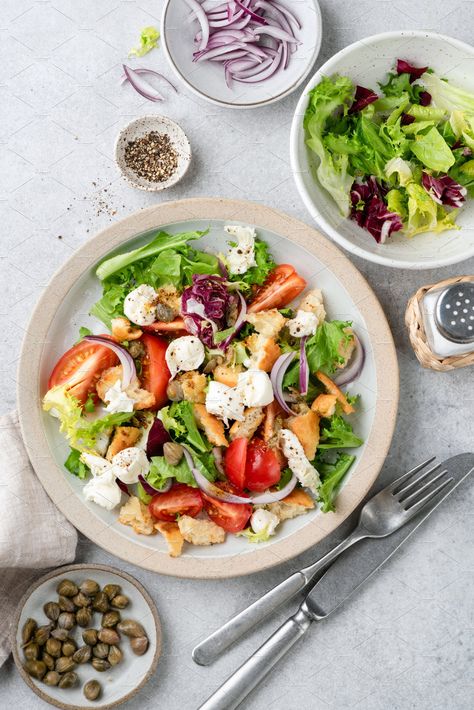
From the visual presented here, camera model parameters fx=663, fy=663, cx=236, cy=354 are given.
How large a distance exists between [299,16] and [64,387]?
6.01 feet

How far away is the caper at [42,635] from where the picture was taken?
112 inches

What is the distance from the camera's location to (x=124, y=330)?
8.78 ft

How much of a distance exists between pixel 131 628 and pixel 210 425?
0.99m

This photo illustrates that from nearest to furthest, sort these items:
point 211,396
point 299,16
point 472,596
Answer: point 211,396, point 299,16, point 472,596

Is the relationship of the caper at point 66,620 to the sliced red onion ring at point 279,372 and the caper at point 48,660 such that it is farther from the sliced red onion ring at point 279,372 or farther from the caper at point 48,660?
the sliced red onion ring at point 279,372

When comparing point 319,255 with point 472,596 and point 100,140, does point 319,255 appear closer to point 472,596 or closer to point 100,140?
point 100,140

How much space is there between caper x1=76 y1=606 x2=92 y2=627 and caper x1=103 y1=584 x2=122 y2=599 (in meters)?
0.11

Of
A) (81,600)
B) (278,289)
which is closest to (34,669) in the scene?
(81,600)

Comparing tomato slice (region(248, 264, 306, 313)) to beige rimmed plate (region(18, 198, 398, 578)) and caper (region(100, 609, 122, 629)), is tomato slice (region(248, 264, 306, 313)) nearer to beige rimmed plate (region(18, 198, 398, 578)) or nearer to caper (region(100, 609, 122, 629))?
beige rimmed plate (region(18, 198, 398, 578))

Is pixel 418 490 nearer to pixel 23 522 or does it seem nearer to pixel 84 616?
pixel 84 616

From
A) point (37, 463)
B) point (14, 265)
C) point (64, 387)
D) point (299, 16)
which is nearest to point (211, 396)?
point (64, 387)

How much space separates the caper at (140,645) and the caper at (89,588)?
Answer: 272mm

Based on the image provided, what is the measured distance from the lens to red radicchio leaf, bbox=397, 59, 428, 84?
2.69m

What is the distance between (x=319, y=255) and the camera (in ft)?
8.91
